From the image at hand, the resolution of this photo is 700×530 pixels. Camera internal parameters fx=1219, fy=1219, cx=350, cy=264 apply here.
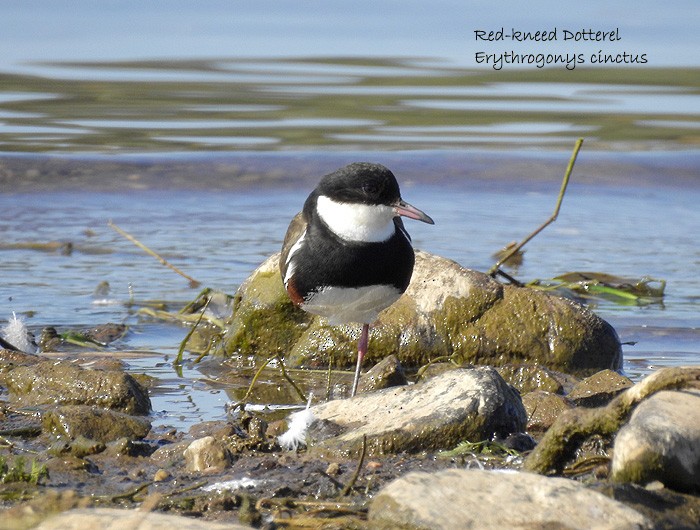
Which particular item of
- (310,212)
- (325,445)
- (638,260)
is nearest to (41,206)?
(638,260)

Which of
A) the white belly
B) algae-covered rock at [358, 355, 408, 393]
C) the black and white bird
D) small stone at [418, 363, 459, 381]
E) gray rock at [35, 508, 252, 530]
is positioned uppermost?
the black and white bird

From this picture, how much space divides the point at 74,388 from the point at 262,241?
484cm

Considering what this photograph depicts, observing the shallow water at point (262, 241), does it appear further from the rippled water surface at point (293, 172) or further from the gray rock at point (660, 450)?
the gray rock at point (660, 450)

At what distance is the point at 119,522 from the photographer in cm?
325

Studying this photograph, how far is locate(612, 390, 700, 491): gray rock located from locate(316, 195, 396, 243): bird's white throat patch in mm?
1796

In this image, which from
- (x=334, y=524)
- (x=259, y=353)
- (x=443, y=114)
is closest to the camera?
(x=334, y=524)

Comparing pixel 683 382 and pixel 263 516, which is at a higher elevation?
pixel 683 382

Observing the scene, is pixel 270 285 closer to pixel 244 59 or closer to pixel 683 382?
pixel 683 382

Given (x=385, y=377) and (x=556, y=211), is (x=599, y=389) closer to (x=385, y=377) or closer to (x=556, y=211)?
(x=385, y=377)

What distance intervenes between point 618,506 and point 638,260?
243 inches

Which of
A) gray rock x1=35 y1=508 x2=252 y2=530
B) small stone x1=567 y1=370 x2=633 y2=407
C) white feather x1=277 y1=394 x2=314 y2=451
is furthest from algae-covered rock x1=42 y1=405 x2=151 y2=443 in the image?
small stone x1=567 y1=370 x2=633 y2=407

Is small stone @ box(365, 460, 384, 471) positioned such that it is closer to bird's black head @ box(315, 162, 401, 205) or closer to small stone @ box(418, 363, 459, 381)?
bird's black head @ box(315, 162, 401, 205)

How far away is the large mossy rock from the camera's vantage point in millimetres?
6109

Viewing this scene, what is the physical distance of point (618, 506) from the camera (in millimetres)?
3416
